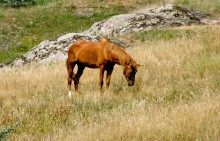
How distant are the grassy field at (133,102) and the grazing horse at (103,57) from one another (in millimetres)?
542

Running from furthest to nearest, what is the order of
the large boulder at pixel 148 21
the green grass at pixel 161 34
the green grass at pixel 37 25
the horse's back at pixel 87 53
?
the green grass at pixel 37 25
the large boulder at pixel 148 21
the green grass at pixel 161 34
the horse's back at pixel 87 53

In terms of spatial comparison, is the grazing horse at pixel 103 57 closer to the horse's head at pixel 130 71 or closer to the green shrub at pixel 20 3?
the horse's head at pixel 130 71

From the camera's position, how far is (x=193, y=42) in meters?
17.8

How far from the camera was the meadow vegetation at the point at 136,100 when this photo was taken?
7383mm

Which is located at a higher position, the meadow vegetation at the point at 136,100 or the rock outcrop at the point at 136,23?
the meadow vegetation at the point at 136,100

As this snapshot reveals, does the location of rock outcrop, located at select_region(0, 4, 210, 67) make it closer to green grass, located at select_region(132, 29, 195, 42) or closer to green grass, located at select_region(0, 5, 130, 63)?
green grass, located at select_region(132, 29, 195, 42)

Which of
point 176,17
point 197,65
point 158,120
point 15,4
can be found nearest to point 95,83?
point 197,65

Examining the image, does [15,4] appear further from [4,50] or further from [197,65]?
[197,65]

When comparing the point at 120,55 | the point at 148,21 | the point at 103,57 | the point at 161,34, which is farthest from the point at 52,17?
the point at 120,55

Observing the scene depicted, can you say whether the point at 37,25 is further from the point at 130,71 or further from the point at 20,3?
the point at 130,71

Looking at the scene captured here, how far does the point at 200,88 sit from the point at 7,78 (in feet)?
22.3

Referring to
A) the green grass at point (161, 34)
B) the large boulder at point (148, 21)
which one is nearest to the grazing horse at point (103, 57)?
the green grass at point (161, 34)

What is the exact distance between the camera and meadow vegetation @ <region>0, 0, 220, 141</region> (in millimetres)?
7383

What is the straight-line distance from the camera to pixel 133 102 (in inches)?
385
